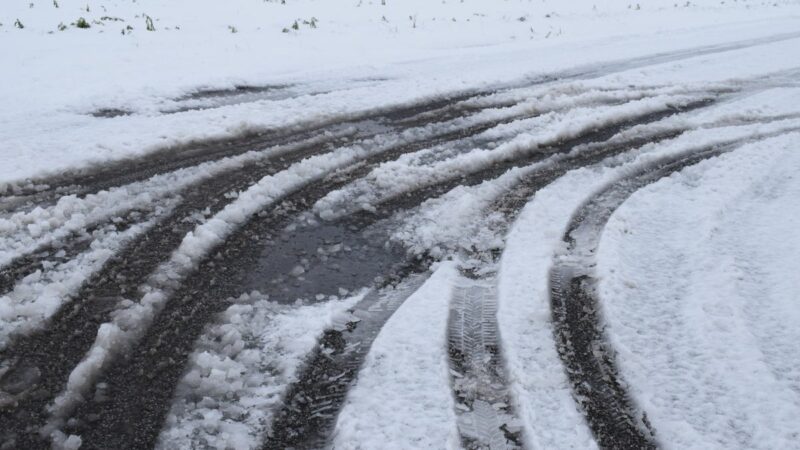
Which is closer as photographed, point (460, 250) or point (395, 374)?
point (395, 374)

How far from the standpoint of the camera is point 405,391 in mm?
2961

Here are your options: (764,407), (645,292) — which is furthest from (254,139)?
(764,407)

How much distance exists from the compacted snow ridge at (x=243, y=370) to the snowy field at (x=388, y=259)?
14 millimetres

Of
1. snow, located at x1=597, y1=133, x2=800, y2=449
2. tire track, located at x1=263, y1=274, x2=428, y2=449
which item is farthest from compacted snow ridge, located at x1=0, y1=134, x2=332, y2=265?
snow, located at x1=597, y1=133, x2=800, y2=449

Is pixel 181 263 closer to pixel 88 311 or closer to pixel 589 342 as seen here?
pixel 88 311

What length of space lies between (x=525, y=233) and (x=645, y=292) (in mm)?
998

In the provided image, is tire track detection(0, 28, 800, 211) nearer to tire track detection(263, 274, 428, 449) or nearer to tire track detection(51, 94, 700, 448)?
tire track detection(51, 94, 700, 448)

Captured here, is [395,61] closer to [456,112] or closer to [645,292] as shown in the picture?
[456,112]

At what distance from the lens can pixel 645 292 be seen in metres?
3.81

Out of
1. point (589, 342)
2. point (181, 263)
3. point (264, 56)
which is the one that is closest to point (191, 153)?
point (181, 263)

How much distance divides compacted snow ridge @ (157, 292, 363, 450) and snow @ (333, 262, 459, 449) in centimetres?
35

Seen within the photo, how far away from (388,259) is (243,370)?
1.47m

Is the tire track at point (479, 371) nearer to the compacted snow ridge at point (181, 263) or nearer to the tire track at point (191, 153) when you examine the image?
the compacted snow ridge at point (181, 263)

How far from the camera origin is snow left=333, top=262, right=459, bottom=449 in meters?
2.69
